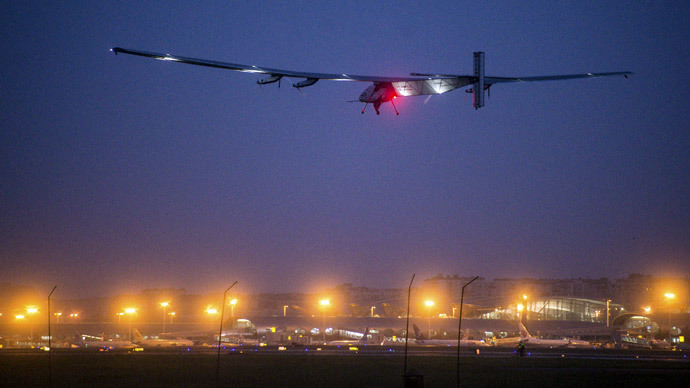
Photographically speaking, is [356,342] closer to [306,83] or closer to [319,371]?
[319,371]

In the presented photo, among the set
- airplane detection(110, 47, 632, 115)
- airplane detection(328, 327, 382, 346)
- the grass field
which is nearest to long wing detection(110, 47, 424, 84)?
airplane detection(110, 47, 632, 115)

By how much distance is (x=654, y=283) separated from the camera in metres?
199

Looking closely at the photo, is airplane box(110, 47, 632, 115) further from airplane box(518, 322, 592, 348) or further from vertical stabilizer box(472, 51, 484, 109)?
airplane box(518, 322, 592, 348)

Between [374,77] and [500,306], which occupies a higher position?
[374,77]

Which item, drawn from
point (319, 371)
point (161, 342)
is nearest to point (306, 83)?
point (319, 371)

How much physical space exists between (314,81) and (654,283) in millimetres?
197235

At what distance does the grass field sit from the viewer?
3856 cm

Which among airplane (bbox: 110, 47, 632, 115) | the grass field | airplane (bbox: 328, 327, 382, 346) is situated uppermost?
airplane (bbox: 110, 47, 632, 115)

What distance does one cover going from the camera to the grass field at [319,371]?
127 feet

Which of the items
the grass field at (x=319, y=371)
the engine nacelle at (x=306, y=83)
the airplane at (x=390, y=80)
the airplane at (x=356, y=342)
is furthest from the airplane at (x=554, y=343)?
the engine nacelle at (x=306, y=83)

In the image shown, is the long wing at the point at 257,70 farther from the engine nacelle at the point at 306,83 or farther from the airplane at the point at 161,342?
the airplane at the point at 161,342

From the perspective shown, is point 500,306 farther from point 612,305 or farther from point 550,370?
point 550,370

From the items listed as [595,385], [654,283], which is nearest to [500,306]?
[654,283]

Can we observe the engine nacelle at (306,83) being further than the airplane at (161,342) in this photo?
No
